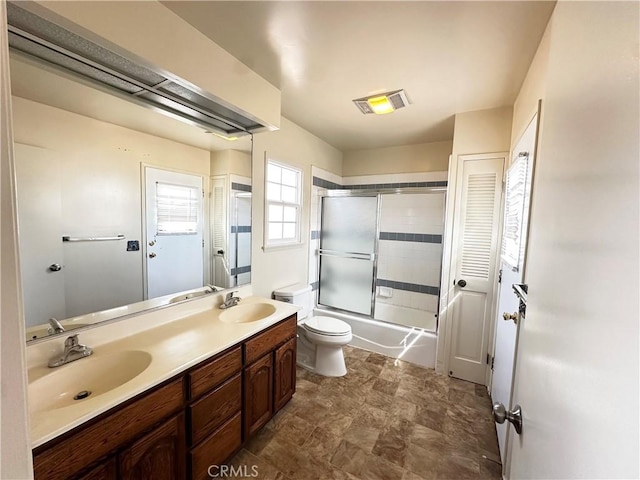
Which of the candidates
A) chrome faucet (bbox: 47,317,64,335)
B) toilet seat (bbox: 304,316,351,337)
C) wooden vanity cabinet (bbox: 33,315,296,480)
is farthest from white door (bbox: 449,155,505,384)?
chrome faucet (bbox: 47,317,64,335)

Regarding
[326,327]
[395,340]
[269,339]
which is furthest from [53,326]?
[395,340]

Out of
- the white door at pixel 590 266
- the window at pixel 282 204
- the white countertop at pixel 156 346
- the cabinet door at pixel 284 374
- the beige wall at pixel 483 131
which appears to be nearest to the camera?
the white door at pixel 590 266

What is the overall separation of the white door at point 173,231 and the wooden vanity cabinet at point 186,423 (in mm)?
647

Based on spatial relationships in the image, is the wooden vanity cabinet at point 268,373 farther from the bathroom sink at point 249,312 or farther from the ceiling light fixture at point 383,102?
the ceiling light fixture at point 383,102

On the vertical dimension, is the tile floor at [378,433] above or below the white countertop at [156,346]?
below

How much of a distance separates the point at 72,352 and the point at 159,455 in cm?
61

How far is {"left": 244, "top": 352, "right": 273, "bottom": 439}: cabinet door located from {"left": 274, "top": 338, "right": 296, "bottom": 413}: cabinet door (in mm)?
62

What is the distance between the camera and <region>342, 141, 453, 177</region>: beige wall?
3.27 metres

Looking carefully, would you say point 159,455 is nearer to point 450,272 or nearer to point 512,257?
point 512,257

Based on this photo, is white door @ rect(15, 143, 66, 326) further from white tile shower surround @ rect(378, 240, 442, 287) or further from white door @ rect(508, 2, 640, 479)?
white tile shower surround @ rect(378, 240, 442, 287)

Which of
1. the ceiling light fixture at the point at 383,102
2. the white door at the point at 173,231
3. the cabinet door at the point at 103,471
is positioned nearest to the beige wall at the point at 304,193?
the white door at the point at 173,231

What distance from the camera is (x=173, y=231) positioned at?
5.78 ft

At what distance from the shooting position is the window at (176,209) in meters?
1.66

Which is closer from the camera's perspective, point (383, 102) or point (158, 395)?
point (158, 395)
